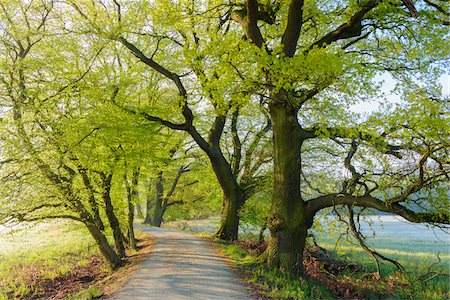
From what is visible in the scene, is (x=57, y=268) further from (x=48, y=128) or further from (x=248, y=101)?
(x=248, y=101)

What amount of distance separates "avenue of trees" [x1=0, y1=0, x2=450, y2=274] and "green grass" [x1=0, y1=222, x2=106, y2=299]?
162 centimetres

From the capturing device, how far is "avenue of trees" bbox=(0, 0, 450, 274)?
24.7 ft

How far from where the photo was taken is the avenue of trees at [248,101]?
7.52 m

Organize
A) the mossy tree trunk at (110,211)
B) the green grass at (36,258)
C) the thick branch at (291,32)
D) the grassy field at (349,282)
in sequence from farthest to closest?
the mossy tree trunk at (110,211) → the green grass at (36,258) → the thick branch at (291,32) → the grassy field at (349,282)

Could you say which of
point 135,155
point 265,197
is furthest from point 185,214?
point 135,155

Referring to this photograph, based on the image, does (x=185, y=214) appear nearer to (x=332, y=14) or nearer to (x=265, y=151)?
(x=265, y=151)

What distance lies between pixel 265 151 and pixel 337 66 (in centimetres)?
954

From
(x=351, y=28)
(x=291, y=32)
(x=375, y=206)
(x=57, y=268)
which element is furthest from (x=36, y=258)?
(x=351, y=28)

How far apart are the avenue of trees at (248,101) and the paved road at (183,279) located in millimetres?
1742

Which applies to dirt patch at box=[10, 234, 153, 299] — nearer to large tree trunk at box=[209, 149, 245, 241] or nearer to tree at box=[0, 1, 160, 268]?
tree at box=[0, 1, 160, 268]

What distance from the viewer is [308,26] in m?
12.3

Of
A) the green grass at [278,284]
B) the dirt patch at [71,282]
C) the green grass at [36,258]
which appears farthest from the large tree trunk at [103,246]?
the green grass at [278,284]

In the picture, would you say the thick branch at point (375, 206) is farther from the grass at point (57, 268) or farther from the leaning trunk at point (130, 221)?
the leaning trunk at point (130, 221)

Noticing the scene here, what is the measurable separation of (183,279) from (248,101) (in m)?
5.86
